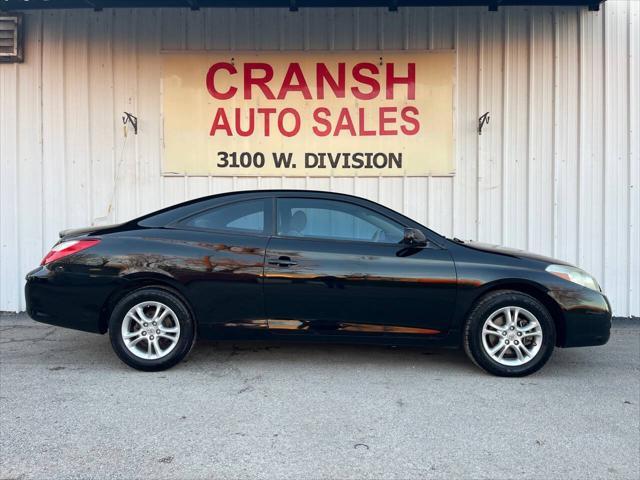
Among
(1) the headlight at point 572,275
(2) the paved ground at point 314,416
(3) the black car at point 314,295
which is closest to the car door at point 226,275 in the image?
(3) the black car at point 314,295

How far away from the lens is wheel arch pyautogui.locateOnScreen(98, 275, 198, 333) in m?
4.96

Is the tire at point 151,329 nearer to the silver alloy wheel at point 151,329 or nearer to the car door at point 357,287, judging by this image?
the silver alloy wheel at point 151,329

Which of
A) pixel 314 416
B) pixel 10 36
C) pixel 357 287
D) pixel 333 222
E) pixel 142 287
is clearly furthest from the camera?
pixel 10 36

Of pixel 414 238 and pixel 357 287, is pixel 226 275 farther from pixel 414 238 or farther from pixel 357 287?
pixel 414 238

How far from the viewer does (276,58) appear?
299 inches

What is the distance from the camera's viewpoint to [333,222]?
16.9ft

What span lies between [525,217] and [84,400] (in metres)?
5.77

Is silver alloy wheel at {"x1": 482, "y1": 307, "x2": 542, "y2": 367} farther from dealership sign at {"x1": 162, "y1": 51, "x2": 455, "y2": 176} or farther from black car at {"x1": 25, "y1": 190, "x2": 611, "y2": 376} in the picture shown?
dealership sign at {"x1": 162, "y1": 51, "x2": 455, "y2": 176}

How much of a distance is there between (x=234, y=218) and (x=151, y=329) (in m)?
1.21

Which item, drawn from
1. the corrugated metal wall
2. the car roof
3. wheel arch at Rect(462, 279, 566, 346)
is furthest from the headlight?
the corrugated metal wall

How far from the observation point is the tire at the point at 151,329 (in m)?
4.94

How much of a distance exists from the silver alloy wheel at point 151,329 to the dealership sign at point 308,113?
3082 mm

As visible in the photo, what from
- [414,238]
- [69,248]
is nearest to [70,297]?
[69,248]

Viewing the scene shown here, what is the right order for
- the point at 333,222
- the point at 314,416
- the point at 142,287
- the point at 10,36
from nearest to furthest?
the point at 314,416, the point at 142,287, the point at 333,222, the point at 10,36
